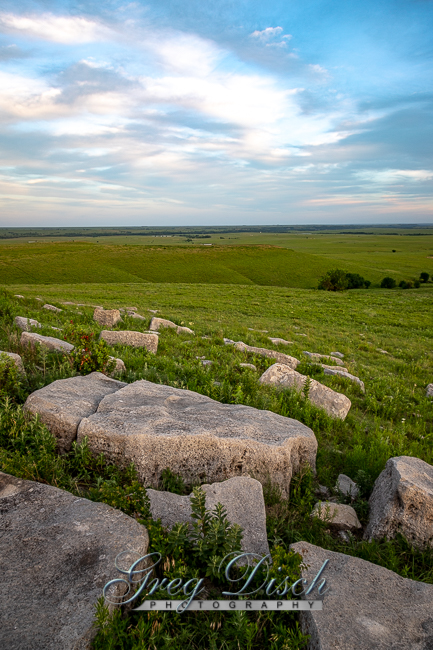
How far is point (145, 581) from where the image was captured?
10.00 feet

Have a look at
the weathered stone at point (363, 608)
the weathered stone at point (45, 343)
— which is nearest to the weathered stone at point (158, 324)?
the weathered stone at point (45, 343)

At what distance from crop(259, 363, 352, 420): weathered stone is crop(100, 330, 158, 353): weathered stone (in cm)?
390

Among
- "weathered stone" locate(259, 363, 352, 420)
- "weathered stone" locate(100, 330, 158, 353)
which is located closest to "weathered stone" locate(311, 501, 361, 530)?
"weathered stone" locate(259, 363, 352, 420)

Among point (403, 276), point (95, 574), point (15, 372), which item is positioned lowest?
point (403, 276)

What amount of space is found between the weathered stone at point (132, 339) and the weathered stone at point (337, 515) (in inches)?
284

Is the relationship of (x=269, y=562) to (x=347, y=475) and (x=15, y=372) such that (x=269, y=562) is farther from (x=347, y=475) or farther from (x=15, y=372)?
(x=15, y=372)

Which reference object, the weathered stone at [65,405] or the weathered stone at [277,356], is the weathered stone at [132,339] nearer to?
the weathered stone at [277,356]

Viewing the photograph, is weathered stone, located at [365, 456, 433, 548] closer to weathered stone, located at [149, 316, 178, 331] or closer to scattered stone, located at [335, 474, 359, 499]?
scattered stone, located at [335, 474, 359, 499]

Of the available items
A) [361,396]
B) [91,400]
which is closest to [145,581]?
[91,400]

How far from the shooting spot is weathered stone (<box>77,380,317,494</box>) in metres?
4.68

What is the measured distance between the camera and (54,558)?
316 centimetres

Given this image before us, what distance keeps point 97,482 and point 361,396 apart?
8.10 meters

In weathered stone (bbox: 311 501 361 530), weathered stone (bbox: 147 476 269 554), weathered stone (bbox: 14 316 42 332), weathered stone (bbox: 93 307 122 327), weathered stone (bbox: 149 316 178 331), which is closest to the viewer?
weathered stone (bbox: 147 476 269 554)

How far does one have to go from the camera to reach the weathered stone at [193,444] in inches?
184
